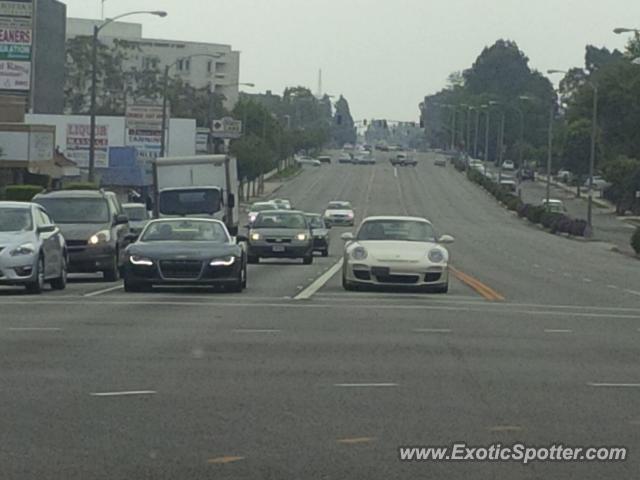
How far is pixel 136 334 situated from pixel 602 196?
11804 centimetres

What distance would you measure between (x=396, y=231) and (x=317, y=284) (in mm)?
2335

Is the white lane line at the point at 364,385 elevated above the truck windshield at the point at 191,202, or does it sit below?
below

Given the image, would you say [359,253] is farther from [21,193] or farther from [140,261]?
[21,193]

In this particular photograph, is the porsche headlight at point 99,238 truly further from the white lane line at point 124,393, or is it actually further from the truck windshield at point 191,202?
the white lane line at point 124,393

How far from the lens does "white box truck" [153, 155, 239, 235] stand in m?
42.5

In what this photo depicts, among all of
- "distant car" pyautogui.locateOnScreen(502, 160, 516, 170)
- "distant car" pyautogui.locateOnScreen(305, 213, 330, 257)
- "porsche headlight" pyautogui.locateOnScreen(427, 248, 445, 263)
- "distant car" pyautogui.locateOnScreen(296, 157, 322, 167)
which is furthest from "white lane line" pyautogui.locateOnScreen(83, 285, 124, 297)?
"distant car" pyautogui.locateOnScreen(502, 160, 516, 170)

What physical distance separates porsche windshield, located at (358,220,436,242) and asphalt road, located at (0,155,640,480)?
1.69 metres

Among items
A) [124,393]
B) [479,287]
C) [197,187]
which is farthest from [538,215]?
[124,393]

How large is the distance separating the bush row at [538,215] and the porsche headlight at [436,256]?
55.1 m

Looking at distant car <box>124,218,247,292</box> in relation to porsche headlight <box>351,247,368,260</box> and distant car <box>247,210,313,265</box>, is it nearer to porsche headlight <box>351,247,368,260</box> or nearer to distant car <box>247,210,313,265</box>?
porsche headlight <box>351,247,368,260</box>

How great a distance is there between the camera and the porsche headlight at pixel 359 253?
86.1 feet

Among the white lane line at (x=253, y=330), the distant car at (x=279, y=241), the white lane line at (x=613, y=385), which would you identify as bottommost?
the distant car at (x=279, y=241)

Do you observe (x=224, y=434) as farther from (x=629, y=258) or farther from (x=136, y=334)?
(x=629, y=258)

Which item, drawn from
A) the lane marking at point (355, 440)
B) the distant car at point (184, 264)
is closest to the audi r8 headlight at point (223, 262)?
the distant car at point (184, 264)
